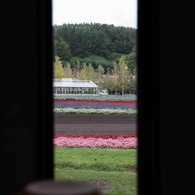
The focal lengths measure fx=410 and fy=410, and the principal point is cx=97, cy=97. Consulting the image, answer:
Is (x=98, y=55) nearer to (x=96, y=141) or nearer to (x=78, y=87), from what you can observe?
(x=78, y=87)

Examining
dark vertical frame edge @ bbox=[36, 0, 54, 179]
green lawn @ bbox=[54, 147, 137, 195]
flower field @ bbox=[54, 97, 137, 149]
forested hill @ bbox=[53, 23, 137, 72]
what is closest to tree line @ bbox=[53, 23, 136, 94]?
forested hill @ bbox=[53, 23, 137, 72]

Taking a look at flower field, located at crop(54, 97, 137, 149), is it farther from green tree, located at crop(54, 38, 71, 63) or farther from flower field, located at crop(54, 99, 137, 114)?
green tree, located at crop(54, 38, 71, 63)

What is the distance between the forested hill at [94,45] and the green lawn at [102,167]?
66 centimetres

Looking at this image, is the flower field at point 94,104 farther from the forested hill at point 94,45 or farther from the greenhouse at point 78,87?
the forested hill at point 94,45

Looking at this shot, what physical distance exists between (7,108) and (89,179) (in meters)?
1.15

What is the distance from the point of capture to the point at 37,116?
214cm

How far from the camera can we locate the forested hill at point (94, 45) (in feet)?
8.05

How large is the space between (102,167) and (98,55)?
119 cm

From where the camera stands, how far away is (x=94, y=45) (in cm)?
257

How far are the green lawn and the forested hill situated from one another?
2.15ft

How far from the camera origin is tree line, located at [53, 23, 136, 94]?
7.99 feet

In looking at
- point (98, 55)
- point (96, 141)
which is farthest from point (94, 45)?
point (96, 141)
